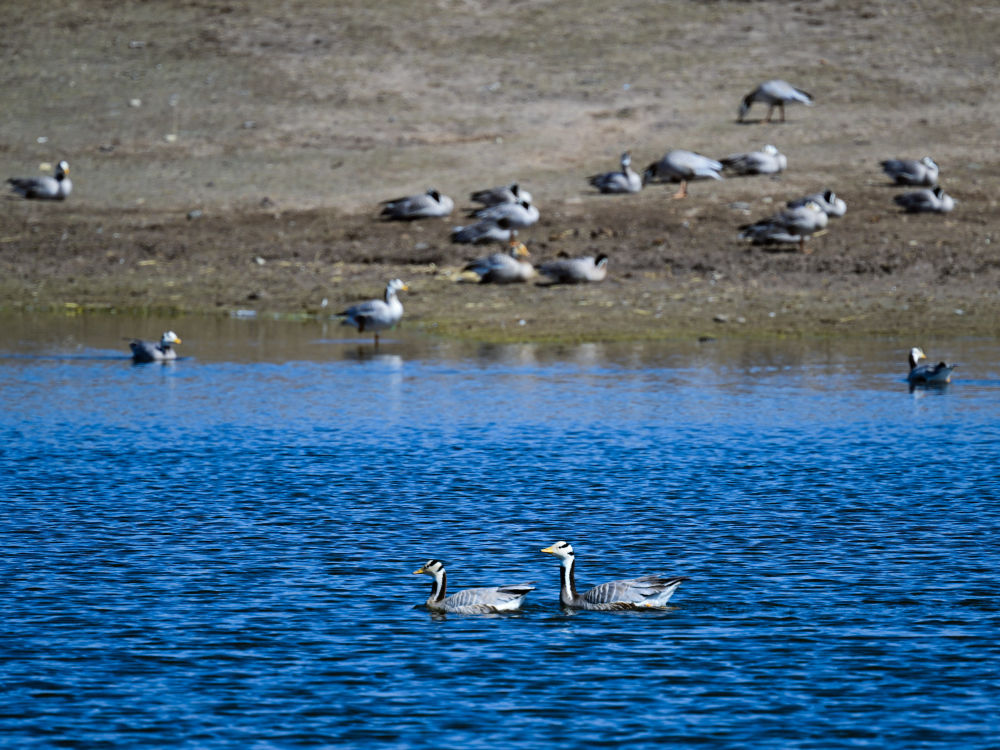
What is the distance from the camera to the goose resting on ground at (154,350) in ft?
90.4

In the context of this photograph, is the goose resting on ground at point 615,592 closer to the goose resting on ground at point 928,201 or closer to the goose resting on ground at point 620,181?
the goose resting on ground at point 928,201

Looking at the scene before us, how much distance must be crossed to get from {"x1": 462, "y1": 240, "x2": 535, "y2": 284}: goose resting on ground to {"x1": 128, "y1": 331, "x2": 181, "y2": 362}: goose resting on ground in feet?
27.9

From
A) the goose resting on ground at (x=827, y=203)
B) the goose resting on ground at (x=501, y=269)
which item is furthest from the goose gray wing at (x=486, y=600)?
the goose resting on ground at (x=827, y=203)

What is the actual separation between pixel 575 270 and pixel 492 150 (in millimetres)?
11302

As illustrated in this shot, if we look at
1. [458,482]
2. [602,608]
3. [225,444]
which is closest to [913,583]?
[602,608]

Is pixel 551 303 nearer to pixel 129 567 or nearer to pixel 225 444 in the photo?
pixel 225 444

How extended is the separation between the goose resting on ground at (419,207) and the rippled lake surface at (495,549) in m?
10.5

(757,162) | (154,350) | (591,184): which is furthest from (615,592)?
(757,162)

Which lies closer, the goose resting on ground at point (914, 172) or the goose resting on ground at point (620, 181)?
the goose resting on ground at point (914, 172)

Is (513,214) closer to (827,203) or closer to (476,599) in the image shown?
(827,203)

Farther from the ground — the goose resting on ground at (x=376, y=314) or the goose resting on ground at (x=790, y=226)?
the goose resting on ground at (x=790, y=226)

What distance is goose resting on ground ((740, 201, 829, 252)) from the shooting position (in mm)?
34781

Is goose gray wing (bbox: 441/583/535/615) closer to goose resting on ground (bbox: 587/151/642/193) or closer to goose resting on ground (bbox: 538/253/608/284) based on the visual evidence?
goose resting on ground (bbox: 538/253/608/284)

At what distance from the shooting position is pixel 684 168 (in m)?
39.7
